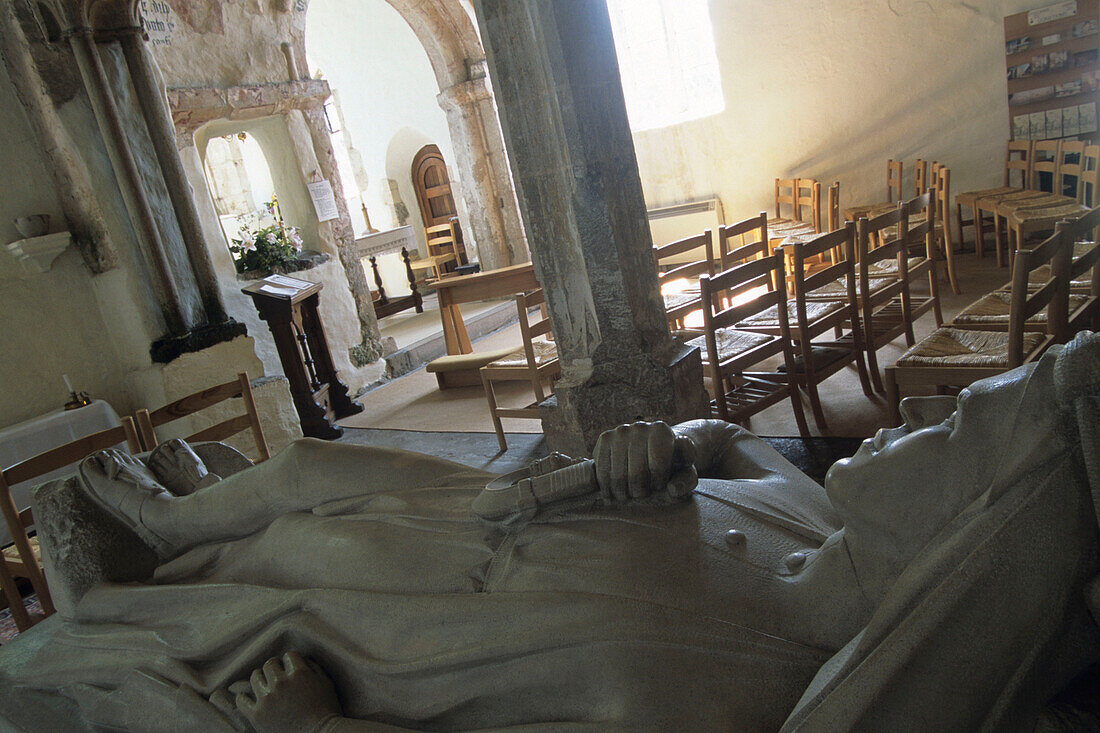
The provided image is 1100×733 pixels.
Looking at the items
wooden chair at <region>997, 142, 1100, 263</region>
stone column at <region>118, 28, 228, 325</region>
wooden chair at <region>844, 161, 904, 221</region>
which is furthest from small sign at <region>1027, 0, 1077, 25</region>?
stone column at <region>118, 28, 228, 325</region>

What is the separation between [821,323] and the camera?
3.37 meters

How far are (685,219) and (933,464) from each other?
25.5 ft

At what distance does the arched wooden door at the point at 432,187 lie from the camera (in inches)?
434

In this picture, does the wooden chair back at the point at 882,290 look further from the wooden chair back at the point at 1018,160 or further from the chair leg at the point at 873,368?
the wooden chair back at the point at 1018,160

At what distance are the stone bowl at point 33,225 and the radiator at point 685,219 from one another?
220 inches

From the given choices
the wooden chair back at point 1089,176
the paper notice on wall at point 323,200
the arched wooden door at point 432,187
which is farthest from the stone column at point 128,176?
the arched wooden door at point 432,187

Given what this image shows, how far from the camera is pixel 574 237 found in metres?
2.84

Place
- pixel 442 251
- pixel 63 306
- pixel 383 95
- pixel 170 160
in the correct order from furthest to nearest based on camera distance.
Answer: pixel 383 95
pixel 442 251
pixel 63 306
pixel 170 160

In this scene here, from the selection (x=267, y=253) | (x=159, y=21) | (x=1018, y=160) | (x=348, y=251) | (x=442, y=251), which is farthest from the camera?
(x=442, y=251)

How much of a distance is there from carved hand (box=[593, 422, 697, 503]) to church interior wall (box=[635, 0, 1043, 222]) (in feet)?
21.2

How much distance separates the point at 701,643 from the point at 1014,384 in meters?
0.52

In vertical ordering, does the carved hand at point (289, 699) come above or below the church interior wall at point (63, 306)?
below

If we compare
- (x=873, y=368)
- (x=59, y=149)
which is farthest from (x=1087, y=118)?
(x=59, y=149)

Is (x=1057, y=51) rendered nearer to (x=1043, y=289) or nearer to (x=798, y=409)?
(x=798, y=409)
